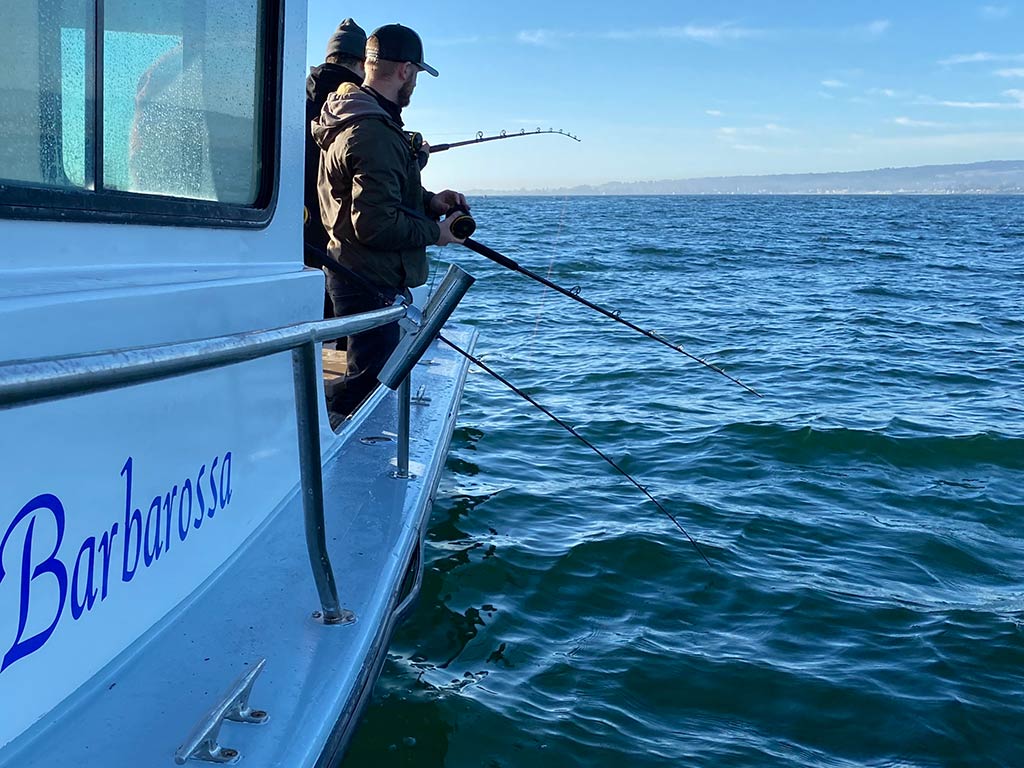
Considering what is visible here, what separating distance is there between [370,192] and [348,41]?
1235 millimetres

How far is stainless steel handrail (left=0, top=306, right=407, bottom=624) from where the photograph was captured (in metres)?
1.04

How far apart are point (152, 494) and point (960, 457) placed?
19.3 ft

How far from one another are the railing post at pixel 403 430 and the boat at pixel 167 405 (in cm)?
33

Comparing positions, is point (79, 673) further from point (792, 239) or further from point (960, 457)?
point (792, 239)

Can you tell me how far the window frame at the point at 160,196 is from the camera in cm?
158

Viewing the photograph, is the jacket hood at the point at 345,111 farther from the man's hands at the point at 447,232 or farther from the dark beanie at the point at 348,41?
the dark beanie at the point at 348,41

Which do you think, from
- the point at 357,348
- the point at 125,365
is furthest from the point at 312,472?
the point at 357,348

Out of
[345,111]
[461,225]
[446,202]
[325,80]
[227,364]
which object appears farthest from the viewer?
[325,80]

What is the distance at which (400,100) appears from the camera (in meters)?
3.86

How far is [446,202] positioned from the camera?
412 cm

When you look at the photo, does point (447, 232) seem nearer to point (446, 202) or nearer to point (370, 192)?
point (446, 202)

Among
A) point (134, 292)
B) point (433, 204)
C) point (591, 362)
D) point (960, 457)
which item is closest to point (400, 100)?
point (433, 204)

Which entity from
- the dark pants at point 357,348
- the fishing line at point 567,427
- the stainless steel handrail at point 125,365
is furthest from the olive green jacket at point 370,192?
the stainless steel handrail at point 125,365

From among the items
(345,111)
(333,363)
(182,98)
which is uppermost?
(345,111)
